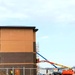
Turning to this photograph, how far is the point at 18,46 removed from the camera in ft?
Result: 179

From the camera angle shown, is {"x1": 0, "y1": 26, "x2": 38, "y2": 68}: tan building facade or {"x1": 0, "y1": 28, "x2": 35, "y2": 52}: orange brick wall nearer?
{"x1": 0, "y1": 26, "x2": 38, "y2": 68}: tan building facade

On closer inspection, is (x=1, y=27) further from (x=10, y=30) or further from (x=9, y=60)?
(x=9, y=60)

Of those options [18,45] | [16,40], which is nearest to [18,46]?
[18,45]

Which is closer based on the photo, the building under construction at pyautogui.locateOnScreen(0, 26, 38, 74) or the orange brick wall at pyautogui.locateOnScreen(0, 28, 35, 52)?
the building under construction at pyautogui.locateOnScreen(0, 26, 38, 74)

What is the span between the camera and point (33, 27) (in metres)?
55.5

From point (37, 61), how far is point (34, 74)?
4.51m

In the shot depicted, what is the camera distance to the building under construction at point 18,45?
5375 cm

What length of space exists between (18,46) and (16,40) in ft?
3.62

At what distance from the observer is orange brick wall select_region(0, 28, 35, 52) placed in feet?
178

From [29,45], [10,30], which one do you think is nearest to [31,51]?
[29,45]

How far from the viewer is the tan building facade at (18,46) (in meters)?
53.8

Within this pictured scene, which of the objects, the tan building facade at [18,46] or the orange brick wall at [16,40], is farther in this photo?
the orange brick wall at [16,40]

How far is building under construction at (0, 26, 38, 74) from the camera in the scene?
176 feet

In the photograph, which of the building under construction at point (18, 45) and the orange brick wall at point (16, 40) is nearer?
the building under construction at point (18, 45)
